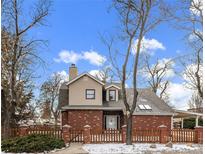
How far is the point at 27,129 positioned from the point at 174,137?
6772mm

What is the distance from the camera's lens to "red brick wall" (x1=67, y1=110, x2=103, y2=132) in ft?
78.0

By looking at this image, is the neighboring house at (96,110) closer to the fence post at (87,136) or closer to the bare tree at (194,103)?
the fence post at (87,136)

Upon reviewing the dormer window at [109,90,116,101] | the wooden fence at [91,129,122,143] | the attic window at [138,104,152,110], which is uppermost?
the dormer window at [109,90,116,101]

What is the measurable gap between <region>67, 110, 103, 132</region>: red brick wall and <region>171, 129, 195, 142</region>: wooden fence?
8272 millimetres

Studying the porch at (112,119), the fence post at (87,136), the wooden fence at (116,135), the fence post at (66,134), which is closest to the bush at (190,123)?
the porch at (112,119)

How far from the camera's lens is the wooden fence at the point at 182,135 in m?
16.4

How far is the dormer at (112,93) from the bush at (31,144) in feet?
40.6

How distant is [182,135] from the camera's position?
16.4 m

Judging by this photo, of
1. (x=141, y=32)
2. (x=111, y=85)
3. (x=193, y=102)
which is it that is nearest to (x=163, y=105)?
(x=111, y=85)

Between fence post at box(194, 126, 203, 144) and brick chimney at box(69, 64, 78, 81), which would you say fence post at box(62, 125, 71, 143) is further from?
brick chimney at box(69, 64, 78, 81)

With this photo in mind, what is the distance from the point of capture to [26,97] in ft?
72.7

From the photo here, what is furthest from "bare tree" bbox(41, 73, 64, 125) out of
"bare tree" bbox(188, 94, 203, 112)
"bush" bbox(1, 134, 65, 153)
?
"bush" bbox(1, 134, 65, 153)

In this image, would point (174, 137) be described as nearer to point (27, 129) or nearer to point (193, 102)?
point (27, 129)

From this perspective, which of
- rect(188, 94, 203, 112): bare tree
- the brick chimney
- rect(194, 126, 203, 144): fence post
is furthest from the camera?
rect(188, 94, 203, 112): bare tree
